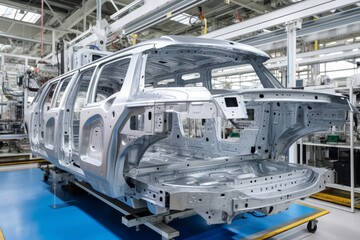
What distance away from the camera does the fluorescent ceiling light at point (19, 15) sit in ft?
26.3

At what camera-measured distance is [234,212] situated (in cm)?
203

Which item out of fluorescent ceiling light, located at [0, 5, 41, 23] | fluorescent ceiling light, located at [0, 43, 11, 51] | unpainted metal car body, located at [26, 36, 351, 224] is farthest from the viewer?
fluorescent ceiling light, located at [0, 43, 11, 51]

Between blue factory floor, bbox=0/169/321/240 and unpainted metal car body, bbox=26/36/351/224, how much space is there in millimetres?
628

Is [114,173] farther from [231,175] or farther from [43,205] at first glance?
[43,205]

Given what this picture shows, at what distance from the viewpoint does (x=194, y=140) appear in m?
4.09

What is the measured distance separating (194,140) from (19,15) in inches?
299

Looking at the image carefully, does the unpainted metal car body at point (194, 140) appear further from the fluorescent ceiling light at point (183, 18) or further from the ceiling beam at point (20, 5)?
the fluorescent ceiling light at point (183, 18)

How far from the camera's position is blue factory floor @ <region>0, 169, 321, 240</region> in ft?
9.93

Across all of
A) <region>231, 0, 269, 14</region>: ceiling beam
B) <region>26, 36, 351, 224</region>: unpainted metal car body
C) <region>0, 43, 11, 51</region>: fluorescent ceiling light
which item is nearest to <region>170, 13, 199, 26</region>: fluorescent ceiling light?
<region>231, 0, 269, 14</region>: ceiling beam

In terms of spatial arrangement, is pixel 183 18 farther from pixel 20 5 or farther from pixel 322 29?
pixel 322 29

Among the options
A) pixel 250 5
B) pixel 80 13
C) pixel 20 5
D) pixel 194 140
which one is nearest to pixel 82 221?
pixel 194 140

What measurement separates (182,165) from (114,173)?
71cm

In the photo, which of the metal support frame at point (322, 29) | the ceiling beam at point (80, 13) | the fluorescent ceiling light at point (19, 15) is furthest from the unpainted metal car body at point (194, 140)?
the fluorescent ceiling light at point (19, 15)

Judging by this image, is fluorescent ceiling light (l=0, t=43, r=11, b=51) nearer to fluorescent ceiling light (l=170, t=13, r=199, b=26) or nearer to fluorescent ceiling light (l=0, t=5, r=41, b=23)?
fluorescent ceiling light (l=0, t=5, r=41, b=23)
